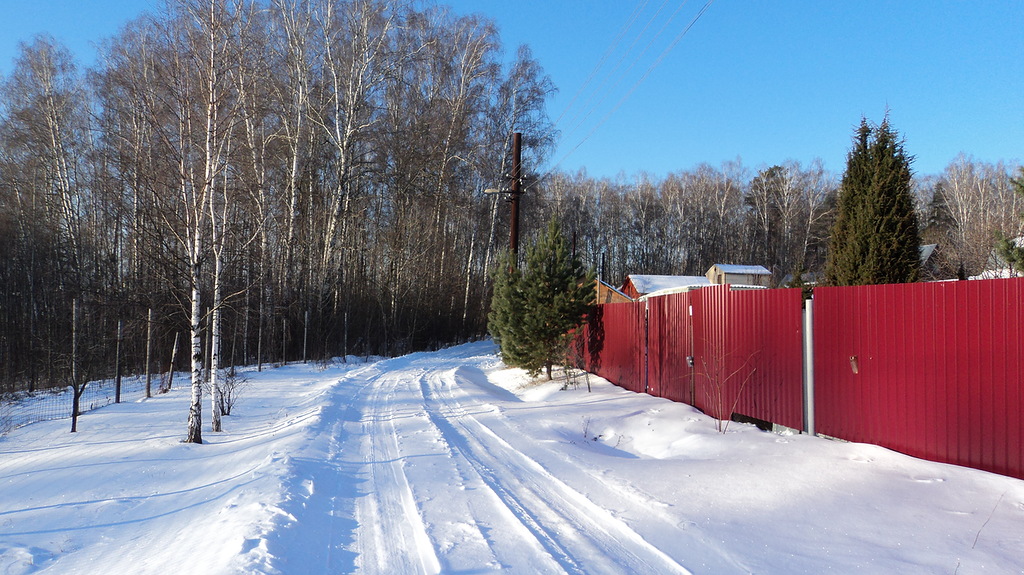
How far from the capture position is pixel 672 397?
1003 centimetres

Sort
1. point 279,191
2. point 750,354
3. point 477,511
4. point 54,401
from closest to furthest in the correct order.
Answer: point 477,511 → point 750,354 → point 54,401 → point 279,191

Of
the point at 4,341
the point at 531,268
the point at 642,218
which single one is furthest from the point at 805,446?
the point at 642,218

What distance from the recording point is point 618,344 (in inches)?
521

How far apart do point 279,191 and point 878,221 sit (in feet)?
72.1

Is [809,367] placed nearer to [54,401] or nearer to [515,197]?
[515,197]

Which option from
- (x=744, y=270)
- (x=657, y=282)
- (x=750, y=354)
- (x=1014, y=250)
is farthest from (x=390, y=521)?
(x=744, y=270)

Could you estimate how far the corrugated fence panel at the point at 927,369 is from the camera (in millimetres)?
4645

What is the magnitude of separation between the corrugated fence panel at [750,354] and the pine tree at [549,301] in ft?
17.1

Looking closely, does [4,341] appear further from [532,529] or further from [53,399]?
[532,529]

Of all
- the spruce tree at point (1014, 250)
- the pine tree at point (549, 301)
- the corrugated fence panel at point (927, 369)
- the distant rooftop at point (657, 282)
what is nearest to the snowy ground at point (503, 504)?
the corrugated fence panel at point (927, 369)

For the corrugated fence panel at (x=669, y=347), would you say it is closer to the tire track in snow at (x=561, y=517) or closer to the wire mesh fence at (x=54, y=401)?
the tire track in snow at (x=561, y=517)

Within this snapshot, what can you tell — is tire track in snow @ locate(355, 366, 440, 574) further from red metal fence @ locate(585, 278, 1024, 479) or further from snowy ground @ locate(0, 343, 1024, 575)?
red metal fence @ locate(585, 278, 1024, 479)

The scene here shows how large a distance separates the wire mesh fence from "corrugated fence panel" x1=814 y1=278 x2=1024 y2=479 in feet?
47.6

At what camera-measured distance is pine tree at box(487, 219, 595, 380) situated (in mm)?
14141
